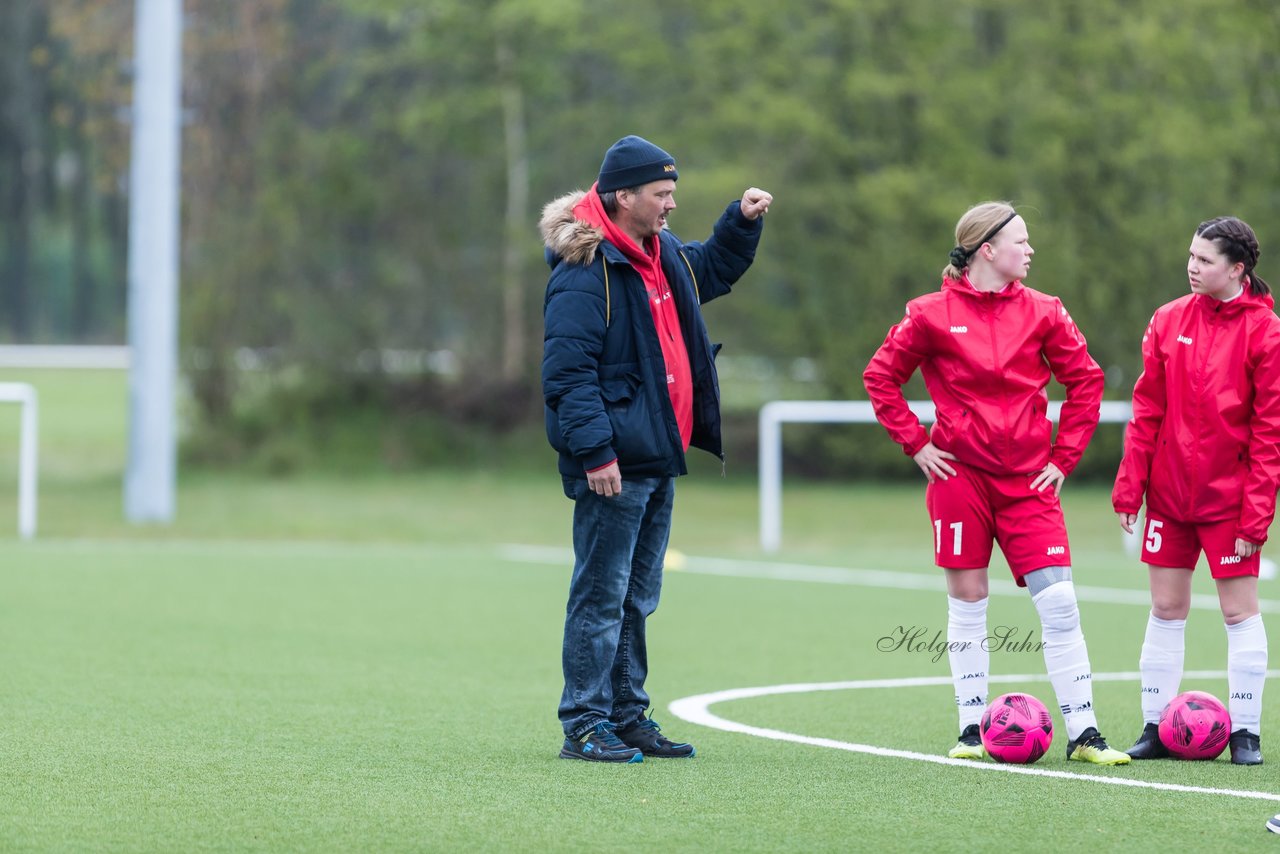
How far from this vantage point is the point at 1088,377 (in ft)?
19.8

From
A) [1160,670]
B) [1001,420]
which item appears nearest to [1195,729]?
[1160,670]

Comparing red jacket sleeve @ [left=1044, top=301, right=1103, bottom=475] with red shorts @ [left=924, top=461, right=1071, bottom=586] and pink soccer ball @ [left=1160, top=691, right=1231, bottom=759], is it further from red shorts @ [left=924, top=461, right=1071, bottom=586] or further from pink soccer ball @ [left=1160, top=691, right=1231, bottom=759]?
pink soccer ball @ [left=1160, top=691, right=1231, bottom=759]

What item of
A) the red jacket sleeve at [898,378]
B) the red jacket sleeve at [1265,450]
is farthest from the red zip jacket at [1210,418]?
the red jacket sleeve at [898,378]

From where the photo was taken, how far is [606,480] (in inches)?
226

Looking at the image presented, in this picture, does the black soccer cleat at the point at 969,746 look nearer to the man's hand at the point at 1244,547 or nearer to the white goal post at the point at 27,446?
the man's hand at the point at 1244,547

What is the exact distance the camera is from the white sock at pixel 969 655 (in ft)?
20.2

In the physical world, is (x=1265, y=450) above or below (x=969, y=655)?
above

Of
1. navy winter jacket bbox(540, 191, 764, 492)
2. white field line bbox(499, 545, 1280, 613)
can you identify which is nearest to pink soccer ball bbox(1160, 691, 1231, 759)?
navy winter jacket bbox(540, 191, 764, 492)

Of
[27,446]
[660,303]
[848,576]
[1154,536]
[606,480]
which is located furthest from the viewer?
[27,446]

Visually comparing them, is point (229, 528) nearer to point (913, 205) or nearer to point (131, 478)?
point (131, 478)

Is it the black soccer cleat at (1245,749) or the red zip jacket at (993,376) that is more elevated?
the red zip jacket at (993,376)

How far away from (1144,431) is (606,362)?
5.65ft

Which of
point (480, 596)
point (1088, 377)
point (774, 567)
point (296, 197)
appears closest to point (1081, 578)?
point (774, 567)

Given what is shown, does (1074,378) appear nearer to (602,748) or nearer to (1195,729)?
(1195,729)
